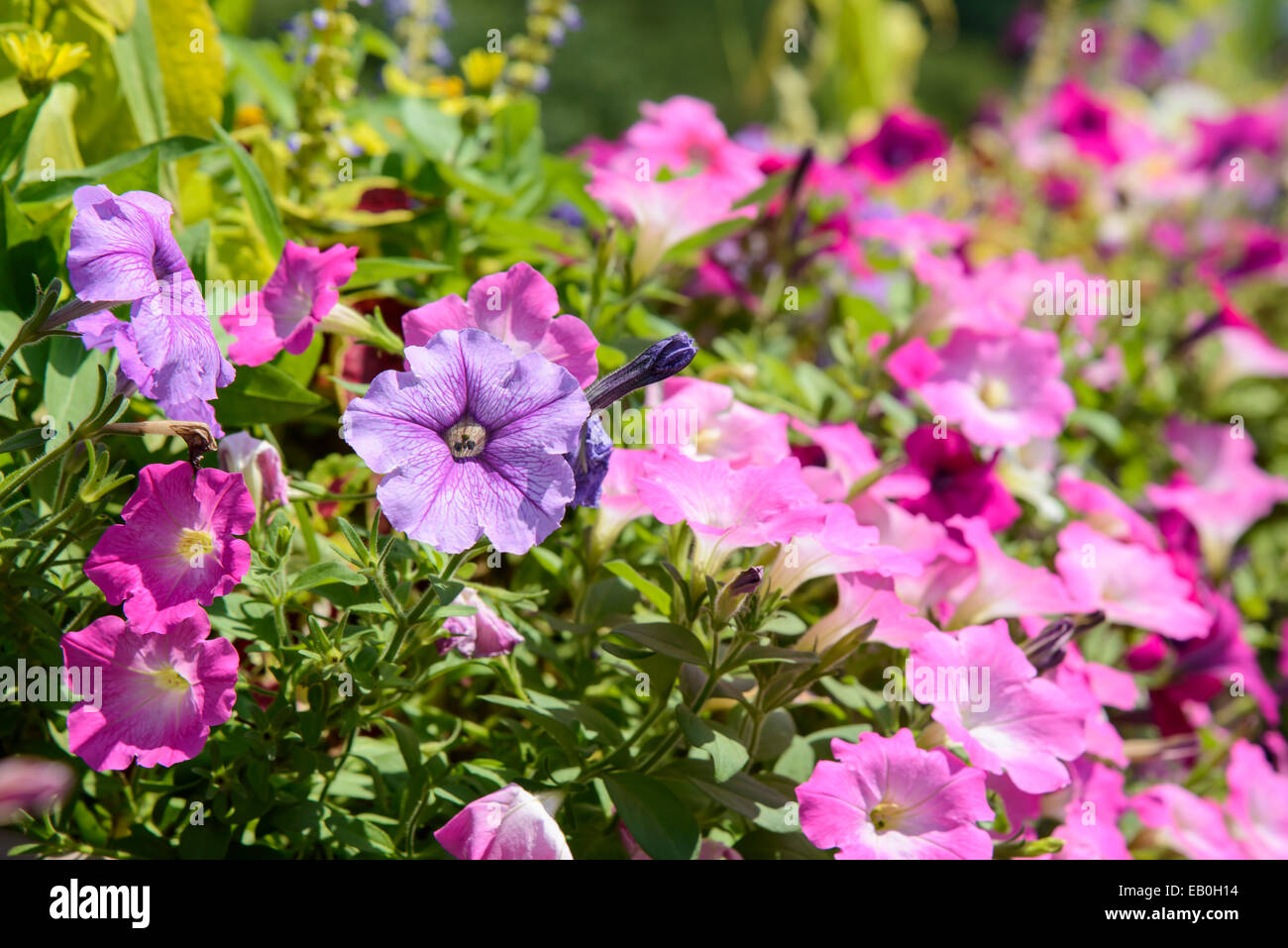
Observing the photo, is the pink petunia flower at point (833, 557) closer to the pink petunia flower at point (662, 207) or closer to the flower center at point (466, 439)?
the flower center at point (466, 439)

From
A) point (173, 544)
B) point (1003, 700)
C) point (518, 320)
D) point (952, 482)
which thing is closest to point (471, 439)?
point (518, 320)

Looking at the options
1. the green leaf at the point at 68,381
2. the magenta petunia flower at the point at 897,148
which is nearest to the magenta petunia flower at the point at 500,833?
the green leaf at the point at 68,381

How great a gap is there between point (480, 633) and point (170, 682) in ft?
0.72

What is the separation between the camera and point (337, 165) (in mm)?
1259

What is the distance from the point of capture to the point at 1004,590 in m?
1.02

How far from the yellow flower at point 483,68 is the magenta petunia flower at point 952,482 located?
2.21 feet

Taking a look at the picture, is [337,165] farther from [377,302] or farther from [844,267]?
[844,267]

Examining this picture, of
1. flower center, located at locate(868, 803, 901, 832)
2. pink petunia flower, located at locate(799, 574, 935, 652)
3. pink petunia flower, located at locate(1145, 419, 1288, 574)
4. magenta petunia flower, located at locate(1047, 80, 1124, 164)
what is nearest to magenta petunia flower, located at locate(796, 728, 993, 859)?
flower center, located at locate(868, 803, 901, 832)

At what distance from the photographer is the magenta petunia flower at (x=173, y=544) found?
71cm

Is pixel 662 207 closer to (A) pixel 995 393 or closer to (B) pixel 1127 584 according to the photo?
(A) pixel 995 393

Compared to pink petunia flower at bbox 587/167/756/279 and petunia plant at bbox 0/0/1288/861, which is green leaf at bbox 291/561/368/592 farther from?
pink petunia flower at bbox 587/167/756/279

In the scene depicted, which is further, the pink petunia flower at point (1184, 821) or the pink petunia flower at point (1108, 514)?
the pink petunia flower at point (1108, 514)

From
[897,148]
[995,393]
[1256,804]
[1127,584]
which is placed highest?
[897,148]
